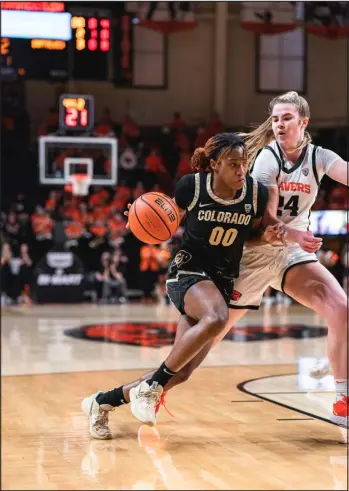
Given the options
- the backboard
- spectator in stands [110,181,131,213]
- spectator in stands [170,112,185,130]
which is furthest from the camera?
spectator in stands [170,112,185,130]

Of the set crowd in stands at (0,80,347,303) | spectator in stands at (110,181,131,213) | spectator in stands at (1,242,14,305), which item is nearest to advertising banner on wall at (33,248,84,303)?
crowd in stands at (0,80,347,303)

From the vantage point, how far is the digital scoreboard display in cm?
1259

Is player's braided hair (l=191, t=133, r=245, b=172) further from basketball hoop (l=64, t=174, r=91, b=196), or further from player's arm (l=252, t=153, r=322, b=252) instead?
basketball hoop (l=64, t=174, r=91, b=196)

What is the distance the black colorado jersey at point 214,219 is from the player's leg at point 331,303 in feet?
1.69

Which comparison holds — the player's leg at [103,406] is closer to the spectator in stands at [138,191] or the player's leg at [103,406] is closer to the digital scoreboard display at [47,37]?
the digital scoreboard display at [47,37]

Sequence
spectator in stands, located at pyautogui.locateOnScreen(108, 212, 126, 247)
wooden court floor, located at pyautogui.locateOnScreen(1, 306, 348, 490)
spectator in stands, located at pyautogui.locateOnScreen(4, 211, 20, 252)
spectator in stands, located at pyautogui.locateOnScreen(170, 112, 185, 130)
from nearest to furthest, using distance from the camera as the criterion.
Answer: wooden court floor, located at pyautogui.locateOnScreen(1, 306, 348, 490) < spectator in stands, located at pyautogui.locateOnScreen(4, 211, 20, 252) < spectator in stands, located at pyautogui.locateOnScreen(108, 212, 126, 247) < spectator in stands, located at pyautogui.locateOnScreen(170, 112, 185, 130)

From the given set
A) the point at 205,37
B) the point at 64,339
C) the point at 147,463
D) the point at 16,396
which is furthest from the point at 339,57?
the point at 147,463

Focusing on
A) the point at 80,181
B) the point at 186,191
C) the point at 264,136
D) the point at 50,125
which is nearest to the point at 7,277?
the point at 80,181

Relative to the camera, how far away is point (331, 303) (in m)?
4.80

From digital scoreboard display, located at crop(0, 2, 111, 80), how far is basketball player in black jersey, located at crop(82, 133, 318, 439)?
27.9 ft

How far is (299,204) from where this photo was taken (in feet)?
A: 16.3

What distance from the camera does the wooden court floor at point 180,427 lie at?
12.7 ft

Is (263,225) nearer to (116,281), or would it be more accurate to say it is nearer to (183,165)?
(116,281)

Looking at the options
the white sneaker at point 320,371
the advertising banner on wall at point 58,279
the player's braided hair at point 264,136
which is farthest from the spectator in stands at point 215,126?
the player's braided hair at point 264,136
